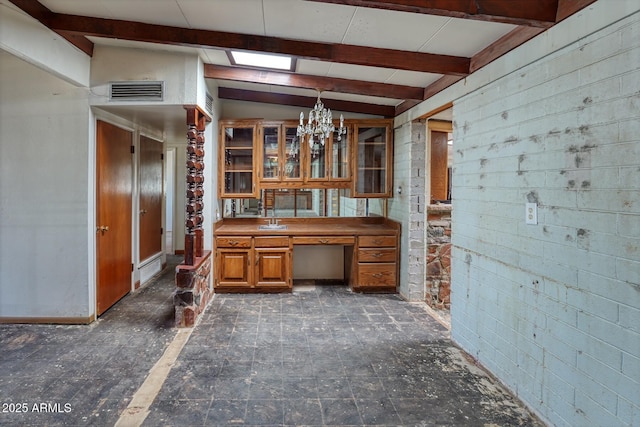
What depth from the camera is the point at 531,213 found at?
2.07m

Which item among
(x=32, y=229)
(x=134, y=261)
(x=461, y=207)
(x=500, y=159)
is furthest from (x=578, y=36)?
(x=134, y=261)

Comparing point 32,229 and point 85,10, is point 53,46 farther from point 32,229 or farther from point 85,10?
point 32,229

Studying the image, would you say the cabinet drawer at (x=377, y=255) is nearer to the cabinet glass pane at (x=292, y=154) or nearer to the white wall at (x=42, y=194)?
the cabinet glass pane at (x=292, y=154)

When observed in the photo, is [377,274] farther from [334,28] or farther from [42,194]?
[42,194]

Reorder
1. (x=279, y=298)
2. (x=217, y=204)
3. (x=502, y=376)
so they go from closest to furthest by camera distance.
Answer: (x=502, y=376)
(x=279, y=298)
(x=217, y=204)

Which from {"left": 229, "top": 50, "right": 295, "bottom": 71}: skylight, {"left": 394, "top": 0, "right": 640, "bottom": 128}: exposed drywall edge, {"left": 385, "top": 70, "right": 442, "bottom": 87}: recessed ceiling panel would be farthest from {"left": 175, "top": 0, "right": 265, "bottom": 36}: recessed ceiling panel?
{"left": 394, "top": 0, "right": 640, "bottom": 128}: exposed drywall edge

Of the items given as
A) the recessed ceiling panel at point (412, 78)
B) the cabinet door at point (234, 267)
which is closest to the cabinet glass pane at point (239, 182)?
the cabinet door at point (234, 267)

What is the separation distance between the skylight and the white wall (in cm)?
140

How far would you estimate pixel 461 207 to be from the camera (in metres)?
2.89

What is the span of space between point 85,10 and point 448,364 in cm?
369

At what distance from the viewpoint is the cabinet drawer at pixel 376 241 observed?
4.35 m

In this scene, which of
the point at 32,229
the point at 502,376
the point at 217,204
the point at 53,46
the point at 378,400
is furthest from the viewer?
the point at 217,204

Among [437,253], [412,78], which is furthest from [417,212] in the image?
[412,78]

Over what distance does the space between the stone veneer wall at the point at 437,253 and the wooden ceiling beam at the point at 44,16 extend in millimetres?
3684
